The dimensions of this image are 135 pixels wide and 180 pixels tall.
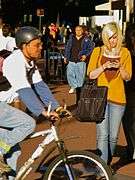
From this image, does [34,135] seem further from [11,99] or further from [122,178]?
[122,178]

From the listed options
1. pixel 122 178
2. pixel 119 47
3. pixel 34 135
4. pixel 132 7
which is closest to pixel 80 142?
pixel 122 178

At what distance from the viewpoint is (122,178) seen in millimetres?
7164

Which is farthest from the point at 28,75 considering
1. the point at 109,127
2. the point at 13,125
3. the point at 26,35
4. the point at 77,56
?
the point at 77,56

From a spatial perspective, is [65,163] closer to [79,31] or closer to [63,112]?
[63,112]

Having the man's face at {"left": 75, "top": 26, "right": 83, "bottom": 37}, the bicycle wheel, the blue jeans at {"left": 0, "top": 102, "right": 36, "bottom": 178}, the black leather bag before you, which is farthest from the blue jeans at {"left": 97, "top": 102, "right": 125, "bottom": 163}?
the man's face at {"left": 75, "top": 26, "right": 83, "bottom": 37}

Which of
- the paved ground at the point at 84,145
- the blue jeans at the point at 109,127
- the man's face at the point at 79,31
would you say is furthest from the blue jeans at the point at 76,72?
the blue jeans at the point at 109,127

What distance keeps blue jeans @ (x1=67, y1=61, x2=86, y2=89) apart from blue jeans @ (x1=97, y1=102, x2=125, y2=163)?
7949 mm

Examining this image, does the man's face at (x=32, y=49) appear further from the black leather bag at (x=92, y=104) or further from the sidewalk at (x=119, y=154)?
the sidewalk at (x=119, y=154)

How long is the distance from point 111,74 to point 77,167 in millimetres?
1432

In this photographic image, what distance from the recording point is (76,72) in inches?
598

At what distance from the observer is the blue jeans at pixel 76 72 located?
49.4ft

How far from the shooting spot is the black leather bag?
676cm

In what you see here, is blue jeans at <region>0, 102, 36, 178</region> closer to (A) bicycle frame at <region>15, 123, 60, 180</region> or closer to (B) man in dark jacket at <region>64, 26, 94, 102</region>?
(A) bicycle frame at <region>15, 123, 60, 180</region>

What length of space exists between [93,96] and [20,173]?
1481mm
